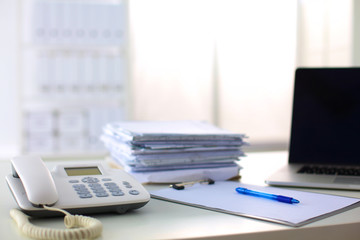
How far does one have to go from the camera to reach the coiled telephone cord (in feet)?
1.95

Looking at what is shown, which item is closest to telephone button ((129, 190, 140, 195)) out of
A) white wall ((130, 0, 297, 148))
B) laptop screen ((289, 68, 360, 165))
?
laptop screen ((289, 68, 360, 165))

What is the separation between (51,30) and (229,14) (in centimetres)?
149

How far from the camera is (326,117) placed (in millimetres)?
1278

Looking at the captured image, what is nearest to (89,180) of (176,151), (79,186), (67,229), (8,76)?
(79,186)

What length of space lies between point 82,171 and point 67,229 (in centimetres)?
26

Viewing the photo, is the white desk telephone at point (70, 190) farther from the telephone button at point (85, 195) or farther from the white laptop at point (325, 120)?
the white laptop at point (325, 120)

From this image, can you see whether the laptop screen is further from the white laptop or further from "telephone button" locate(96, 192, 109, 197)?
"telephone button" locate(96, 192, 109, 197)

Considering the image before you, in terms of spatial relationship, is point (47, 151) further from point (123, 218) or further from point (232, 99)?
point (123, 218)

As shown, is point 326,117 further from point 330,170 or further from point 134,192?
point 134,192

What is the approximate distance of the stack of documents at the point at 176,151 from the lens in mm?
1081

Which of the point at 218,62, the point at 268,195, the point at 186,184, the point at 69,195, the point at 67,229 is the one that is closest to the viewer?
the point at 67,229

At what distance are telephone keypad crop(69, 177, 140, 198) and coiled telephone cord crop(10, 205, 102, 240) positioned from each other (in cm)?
9

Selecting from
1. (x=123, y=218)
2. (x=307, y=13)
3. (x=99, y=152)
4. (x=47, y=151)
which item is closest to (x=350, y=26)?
(x=307, y=13)

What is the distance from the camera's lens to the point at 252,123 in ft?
12.6
